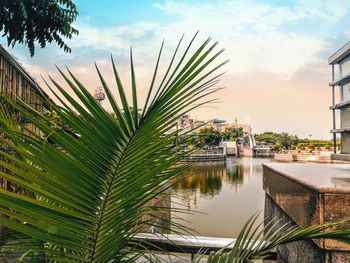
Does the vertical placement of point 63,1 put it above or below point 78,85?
above

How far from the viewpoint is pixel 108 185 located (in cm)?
66

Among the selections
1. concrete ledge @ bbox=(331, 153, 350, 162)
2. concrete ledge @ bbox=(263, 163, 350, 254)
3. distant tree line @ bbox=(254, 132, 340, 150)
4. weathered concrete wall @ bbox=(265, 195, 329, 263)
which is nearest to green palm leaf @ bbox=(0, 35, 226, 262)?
weathered concrete wall @ bbox=(265, 195, 329, 263)

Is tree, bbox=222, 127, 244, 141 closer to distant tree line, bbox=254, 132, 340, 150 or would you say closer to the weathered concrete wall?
distant tree line, bbox=254, 132, 340, 150

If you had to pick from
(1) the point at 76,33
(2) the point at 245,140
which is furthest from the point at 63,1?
(2) the point at 245,140

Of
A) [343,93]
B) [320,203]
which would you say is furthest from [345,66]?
[320,203]

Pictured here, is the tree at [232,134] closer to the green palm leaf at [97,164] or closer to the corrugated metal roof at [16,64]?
the corrugated metal roof at [16,64]

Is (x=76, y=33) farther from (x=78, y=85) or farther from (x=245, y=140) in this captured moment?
(x=245, y=140)

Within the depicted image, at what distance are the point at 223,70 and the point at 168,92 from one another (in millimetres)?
132

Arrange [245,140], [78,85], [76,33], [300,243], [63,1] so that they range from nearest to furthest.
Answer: [78,85] < [300,243] < [63,1] < [76,33] < [245,140]

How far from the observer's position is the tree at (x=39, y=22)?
6980mm

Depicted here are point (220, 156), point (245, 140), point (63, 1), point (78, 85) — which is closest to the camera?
point (78, 85)

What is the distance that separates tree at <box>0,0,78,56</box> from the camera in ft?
22.9

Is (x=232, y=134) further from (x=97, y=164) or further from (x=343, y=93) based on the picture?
(x=97, y=164)

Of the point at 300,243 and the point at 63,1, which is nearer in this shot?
the point at 300,243
